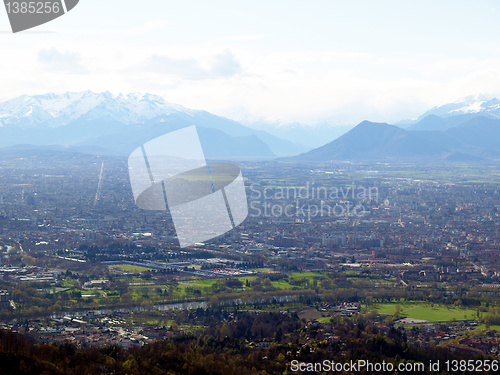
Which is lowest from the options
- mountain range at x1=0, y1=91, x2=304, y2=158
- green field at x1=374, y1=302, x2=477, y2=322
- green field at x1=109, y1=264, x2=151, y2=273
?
green field at x1=374, y1=302, x2=477, y2=322

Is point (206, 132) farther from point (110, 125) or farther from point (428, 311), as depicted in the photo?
point (428, 311)

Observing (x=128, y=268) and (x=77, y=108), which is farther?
(x=77, y=108)

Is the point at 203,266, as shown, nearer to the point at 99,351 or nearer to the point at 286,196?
the point at 99,351

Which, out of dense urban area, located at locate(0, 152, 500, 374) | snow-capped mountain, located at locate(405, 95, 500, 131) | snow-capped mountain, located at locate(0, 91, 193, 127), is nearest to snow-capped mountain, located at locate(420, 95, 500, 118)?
snow-capped mountain, located at locate(405, 95, 500, 131)

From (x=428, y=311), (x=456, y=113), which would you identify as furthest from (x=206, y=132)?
(x=428, y=311)

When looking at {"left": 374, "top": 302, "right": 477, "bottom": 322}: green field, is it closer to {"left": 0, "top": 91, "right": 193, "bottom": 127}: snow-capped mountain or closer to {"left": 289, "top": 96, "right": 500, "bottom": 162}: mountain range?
{"left": 289, "top": 96, "right": 500, "bottom": 162}: mountain range

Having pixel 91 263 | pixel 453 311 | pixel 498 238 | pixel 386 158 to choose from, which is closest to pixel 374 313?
pixel 453 311
